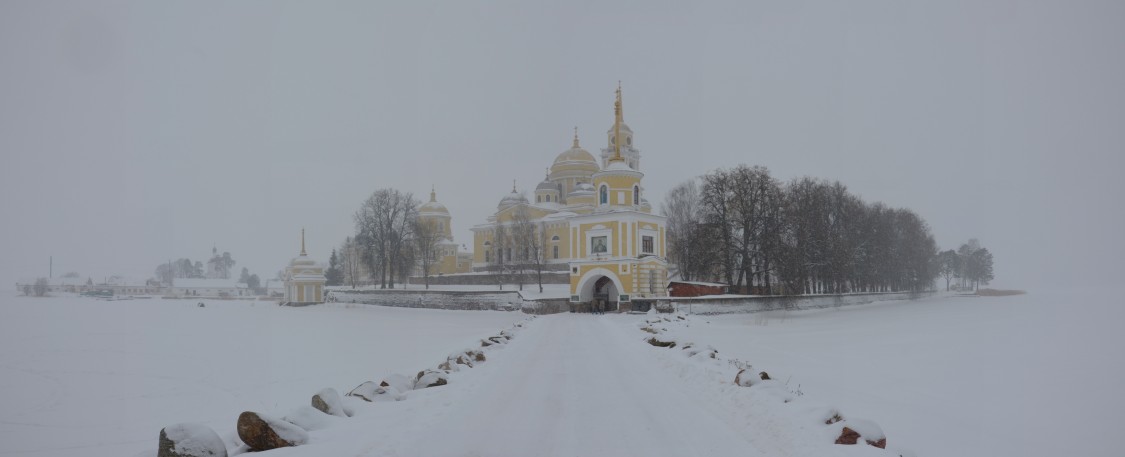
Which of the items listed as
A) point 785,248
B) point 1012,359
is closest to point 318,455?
point 1012,359

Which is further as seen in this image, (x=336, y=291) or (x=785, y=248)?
(x=336, y=291)

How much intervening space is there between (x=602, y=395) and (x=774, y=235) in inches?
1486

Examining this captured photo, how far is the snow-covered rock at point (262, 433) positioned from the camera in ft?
21.4

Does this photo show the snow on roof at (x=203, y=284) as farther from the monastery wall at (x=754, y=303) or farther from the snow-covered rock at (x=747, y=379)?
the snow-covered rock at (x=747, y=379)

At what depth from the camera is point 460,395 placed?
9.95 metres

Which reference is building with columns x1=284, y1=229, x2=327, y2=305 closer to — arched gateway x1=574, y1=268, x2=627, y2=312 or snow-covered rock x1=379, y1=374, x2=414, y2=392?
arched gateway x1=574, y1=268, x2=627, y2=312

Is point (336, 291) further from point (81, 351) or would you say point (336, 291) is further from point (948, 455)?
point (948, 455)

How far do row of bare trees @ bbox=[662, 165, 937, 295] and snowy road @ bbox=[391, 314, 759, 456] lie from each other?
110 ft

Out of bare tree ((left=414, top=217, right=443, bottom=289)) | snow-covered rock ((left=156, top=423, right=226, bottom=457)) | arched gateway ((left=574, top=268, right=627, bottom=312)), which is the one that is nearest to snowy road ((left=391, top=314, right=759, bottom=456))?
snow-covered rock ((left=156, top=423, right=226, bottom=457))

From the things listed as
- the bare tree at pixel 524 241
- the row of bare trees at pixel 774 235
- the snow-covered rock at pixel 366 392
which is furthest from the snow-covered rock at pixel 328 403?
the bare tree at pixel 524 241

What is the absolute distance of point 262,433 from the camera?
257 inches

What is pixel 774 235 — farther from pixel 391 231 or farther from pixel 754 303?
pixel 391 231

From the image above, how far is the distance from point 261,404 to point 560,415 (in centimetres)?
614

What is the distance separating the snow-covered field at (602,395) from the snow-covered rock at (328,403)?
22 centimetres
